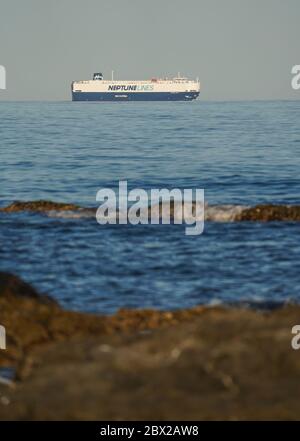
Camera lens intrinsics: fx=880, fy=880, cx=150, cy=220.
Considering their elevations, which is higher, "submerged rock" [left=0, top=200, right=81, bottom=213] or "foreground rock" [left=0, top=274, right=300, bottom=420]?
"submerged rock" [left=0, top=200, right=81, bottom=213]

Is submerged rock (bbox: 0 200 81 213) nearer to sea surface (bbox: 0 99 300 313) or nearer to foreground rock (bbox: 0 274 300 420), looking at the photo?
sea surface (bbox: 0 99 300 313)

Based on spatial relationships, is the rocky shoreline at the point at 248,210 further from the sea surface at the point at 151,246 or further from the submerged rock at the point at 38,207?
the sea surface at the point at 151,246

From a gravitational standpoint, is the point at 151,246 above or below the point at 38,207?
below

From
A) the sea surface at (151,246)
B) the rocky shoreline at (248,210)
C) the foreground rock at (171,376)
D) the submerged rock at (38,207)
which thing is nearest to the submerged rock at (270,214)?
the rocky shoreline at (248,210)

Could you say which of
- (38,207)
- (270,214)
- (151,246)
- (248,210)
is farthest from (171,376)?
(38,207)

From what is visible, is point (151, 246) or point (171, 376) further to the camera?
point (151, 246)

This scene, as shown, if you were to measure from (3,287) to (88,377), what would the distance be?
14.0 feet

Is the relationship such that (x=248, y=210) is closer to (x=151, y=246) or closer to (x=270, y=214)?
(x=270, y=214)

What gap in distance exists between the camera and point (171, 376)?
7152mm

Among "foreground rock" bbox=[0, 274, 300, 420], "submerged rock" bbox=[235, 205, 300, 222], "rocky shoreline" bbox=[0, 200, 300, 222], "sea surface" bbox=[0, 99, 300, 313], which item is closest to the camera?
"foreground rock" bbox=[0, 274, 300, 420]

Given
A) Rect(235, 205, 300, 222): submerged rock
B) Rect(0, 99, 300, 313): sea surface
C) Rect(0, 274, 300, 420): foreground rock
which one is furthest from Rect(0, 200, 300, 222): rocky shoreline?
Rect(0, 274, 300, 420): foreground rock

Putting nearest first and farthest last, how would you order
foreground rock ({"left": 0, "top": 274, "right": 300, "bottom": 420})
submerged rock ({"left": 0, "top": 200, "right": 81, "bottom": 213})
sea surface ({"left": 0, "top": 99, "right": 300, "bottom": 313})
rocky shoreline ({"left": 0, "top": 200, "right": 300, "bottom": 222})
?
foreground rock ({"left": 0, "top": 274, "right": 300, "bottom": 420}) < sea surface ({"left": 0, "top": 99, "right": 300, "bottom": 313}) < rocky shoreline ({"left": 0, "top": 200, "right": 300, "bottom": 222}) < submerged rock ({"left": 0, "top": 200, "right": 81, "bottom": 213})

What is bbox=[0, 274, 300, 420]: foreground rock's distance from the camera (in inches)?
265

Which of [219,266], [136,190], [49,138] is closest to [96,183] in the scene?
[136,190]
